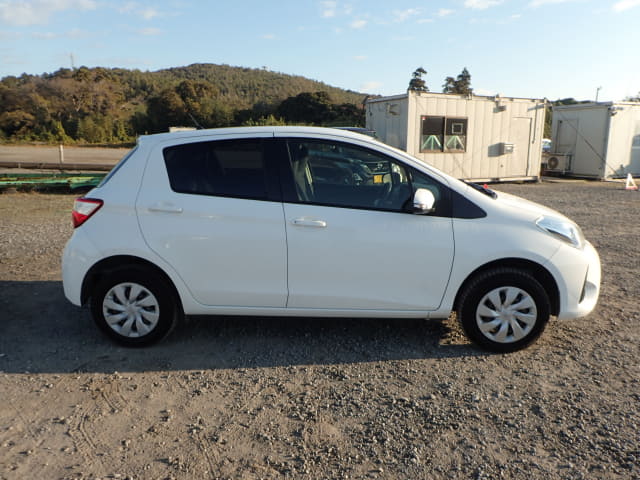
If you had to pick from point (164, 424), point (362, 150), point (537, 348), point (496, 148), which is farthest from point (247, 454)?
point (496, 148)

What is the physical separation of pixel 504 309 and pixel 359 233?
1272 mm

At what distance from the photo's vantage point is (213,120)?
158 ft

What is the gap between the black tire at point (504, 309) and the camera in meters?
3.77

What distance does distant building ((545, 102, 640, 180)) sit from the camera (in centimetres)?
1844

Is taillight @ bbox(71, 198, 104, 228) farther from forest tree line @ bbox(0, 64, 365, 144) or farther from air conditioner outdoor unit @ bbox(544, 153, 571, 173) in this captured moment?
forest tree line @ bbox(0, 64, 365, 144)

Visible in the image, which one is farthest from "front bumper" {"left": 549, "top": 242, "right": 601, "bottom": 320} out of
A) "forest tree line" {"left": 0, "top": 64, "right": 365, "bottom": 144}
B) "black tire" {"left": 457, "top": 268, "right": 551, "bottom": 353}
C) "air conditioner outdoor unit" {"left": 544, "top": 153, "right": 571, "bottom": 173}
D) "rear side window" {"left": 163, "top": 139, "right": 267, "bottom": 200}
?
"forest tree line" {"left": 0, "top": 64, "right": 365, "bottom": 144}

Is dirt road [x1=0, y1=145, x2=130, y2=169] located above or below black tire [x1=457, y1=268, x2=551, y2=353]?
above

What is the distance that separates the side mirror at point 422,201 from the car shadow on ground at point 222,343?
3.79 feet

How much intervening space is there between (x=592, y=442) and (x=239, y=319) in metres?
3.00

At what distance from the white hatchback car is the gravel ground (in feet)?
1.15

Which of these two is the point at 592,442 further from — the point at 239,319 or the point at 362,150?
the point at 239,319

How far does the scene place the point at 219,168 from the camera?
3861mm

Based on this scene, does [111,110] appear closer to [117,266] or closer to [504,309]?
[117,266]

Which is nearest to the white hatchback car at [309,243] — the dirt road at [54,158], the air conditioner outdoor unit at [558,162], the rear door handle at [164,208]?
the rear door handle at [164,208]
